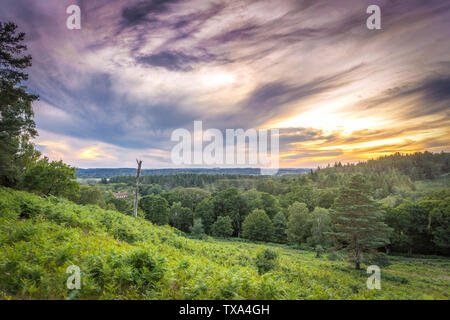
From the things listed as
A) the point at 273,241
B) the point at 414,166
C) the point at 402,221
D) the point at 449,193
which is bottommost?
the point at 273,241

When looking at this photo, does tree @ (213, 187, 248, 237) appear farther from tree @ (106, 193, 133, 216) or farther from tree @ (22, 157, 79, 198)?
tree @ (22, 157, 79, 198)

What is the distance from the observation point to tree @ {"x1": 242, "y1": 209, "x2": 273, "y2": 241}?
49.5 m

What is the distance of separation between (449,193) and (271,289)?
218 ft

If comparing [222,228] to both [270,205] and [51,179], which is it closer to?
[270,205]

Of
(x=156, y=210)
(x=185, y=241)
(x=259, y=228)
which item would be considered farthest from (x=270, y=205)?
(x=185, y=241)

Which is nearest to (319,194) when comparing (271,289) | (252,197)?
(252,197)

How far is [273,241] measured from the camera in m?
50.1

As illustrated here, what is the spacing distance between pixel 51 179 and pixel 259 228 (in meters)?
43.9

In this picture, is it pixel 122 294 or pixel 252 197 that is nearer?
pixel 122 294

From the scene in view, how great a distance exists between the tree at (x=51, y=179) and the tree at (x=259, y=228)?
40.4 meters
